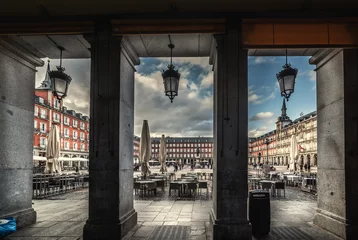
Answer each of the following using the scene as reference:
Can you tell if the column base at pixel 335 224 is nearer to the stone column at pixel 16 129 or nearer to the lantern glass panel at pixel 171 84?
the lantern glass panel at pixel 171 84

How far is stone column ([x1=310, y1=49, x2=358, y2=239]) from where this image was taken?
5.36 meters

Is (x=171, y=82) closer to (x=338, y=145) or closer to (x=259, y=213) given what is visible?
(x=259, y=213)

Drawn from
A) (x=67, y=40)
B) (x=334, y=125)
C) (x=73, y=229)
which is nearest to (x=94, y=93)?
(x=67, y=40)

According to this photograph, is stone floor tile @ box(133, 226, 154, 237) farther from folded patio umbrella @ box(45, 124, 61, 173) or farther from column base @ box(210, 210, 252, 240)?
folded patio umbrella @ box(45, 124, 61, 173)

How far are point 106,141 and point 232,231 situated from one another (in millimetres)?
2982

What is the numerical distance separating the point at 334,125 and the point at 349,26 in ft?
6.69

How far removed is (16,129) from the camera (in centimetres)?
621

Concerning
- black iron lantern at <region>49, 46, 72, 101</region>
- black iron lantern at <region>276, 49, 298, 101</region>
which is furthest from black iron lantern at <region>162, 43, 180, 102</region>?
black iron lantern at <region>276, 49, 298, 101</region>

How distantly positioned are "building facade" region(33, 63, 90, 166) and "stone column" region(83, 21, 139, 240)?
1243 inches

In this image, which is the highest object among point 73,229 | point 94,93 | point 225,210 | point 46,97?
point 46,97

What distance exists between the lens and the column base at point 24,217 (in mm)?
6105

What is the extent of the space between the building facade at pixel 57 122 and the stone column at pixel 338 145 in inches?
1312

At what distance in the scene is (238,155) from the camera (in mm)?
5184

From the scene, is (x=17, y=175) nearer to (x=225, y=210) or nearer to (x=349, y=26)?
(x=225, y=210)
